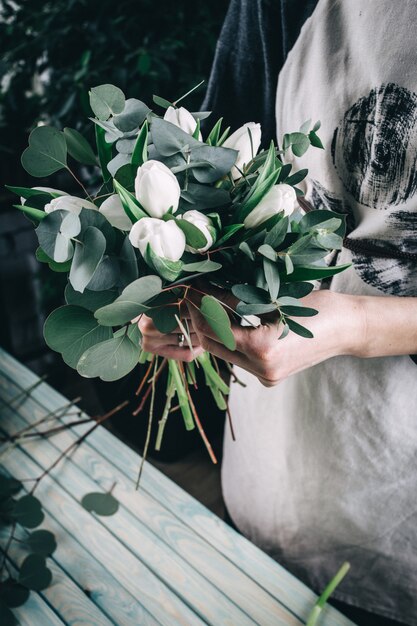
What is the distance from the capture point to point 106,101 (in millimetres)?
610

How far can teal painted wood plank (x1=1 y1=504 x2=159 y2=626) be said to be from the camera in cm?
82

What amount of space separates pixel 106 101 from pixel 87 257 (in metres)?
0.21

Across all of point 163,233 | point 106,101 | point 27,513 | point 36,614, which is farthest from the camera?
point 27,513

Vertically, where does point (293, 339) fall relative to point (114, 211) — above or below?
below

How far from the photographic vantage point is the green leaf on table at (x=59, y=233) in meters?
0.51

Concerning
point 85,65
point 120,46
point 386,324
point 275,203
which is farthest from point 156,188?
point 120,46

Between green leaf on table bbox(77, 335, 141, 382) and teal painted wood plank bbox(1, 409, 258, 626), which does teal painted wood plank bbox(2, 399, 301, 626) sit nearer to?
teal painted wood plank bbox(1, 409, 258, 626)

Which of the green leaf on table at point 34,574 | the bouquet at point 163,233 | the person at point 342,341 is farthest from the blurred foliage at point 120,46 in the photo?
the green leaf on table at point 34,574

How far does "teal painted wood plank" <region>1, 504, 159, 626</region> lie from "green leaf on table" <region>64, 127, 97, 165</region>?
26.6 inches

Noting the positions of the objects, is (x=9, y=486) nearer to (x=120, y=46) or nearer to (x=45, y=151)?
(x=45, y=151)

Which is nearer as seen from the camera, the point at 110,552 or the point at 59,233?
the point at 59,233

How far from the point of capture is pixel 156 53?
4.83ft

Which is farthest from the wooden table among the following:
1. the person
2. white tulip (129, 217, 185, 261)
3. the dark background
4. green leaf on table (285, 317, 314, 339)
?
the dark background

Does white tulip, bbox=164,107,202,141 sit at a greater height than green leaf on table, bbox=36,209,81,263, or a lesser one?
greater
